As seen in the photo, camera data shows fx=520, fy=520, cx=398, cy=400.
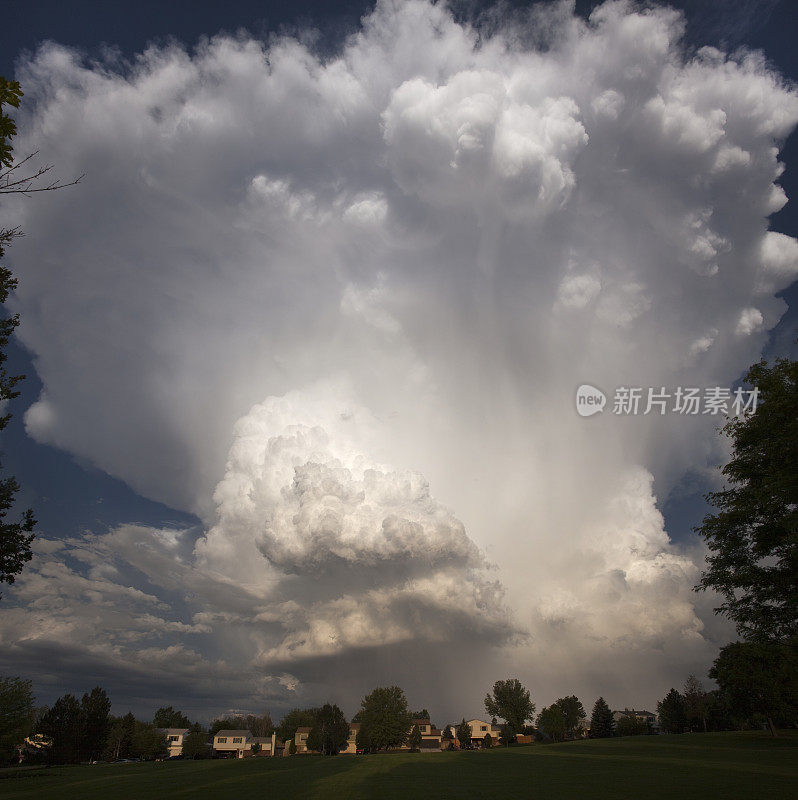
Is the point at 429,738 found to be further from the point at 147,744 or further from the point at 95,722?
the point at 95,722

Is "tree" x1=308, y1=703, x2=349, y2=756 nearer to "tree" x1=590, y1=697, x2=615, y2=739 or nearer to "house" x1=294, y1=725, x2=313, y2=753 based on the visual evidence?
"house" x1=294, y1=725, x2=313, y2=753

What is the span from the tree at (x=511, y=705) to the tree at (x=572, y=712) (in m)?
21.7

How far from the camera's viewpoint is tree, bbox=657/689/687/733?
422ft

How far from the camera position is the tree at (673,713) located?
129m

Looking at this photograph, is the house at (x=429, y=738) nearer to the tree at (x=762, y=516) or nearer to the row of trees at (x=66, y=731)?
the row of trees at (x=66, y=731)

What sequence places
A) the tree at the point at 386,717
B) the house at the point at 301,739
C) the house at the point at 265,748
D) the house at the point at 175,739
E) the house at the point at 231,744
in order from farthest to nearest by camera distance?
1. the house at the point at 301,739
2. the house at the point at 231,744
3. the house at the point at 175,739
4. the house at the point at 265,748
5. the tree at the point at 386,717

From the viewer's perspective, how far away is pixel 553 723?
13712cm

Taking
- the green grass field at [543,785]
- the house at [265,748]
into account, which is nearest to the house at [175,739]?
the house at [265,748]

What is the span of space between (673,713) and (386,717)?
72.6 meters

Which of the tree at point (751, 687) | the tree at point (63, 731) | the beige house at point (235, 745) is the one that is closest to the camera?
the tree at point (751, 687)

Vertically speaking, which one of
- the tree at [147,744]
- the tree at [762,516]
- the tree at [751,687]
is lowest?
the tree at [147,744]

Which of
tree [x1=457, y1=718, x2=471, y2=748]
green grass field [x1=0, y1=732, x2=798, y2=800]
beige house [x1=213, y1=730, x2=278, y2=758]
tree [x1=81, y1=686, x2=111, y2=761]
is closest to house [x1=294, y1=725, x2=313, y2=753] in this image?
beige house [x1=213, y1=730, x2=278, y2=758]

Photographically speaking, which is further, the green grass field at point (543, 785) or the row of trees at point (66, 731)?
the row of trees at point (66, 731)

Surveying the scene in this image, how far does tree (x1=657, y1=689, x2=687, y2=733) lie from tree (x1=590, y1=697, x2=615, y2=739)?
13436mm
